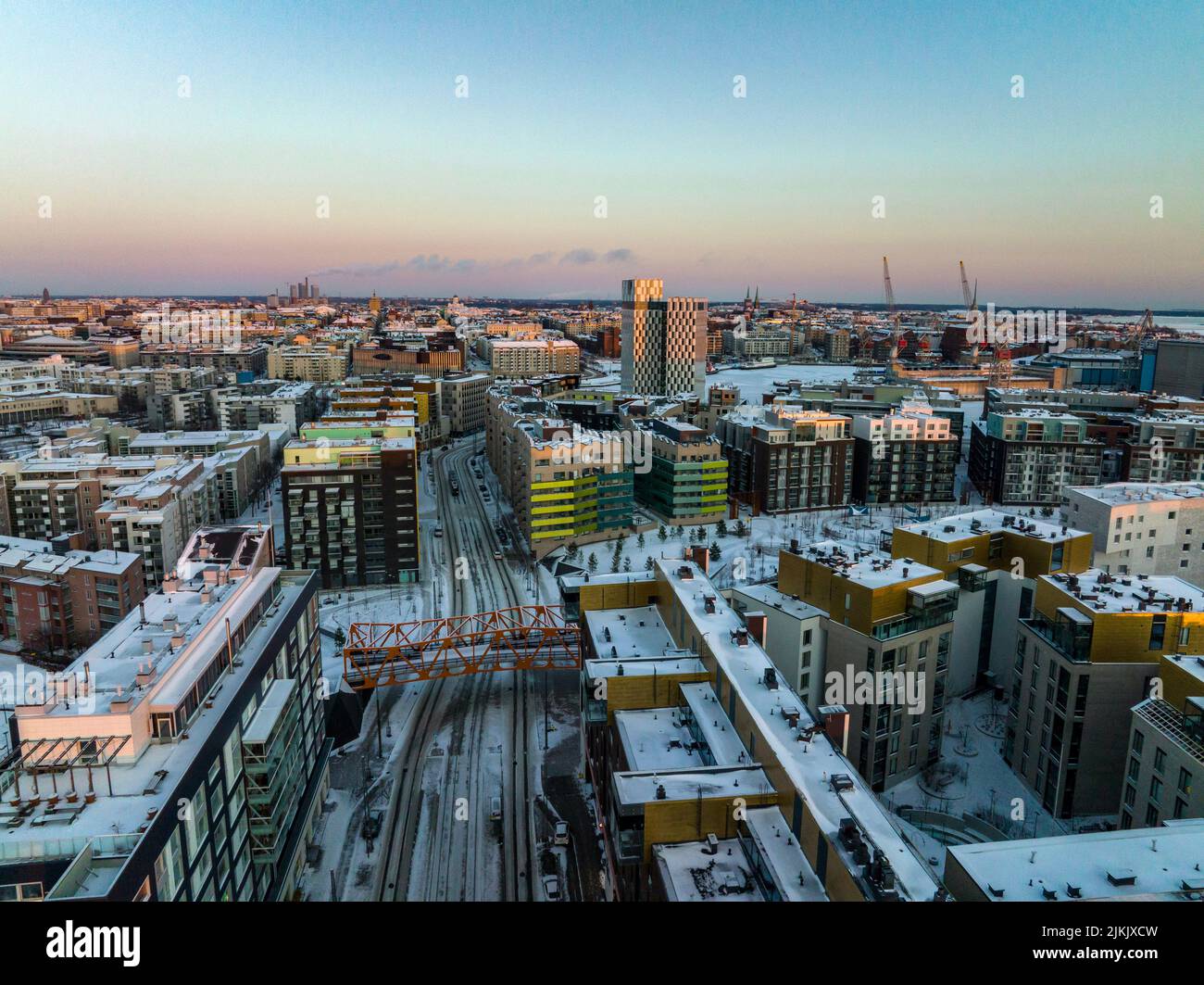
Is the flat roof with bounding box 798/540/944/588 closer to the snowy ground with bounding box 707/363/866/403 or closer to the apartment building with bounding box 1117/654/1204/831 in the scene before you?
the apartment building with bounding box 1117/654/1204/831

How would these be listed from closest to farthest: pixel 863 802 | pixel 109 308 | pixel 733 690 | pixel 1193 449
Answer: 1. pixel 863 802
2. pixel 733 690
3. pixel 1193 449
4. pixel 109 308

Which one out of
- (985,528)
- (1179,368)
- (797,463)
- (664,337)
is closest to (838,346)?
(1179,368)

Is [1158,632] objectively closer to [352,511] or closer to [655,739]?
[655,739]

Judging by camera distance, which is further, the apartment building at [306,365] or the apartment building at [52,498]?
the apartment building at [306,365]

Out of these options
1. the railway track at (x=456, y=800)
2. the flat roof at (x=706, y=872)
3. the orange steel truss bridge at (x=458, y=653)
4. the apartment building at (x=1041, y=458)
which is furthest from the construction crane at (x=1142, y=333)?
the flat roof at (x=706, y=872)

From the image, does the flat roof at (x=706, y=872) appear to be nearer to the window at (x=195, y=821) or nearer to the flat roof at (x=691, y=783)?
the flat roof at (x=691, y=783)
